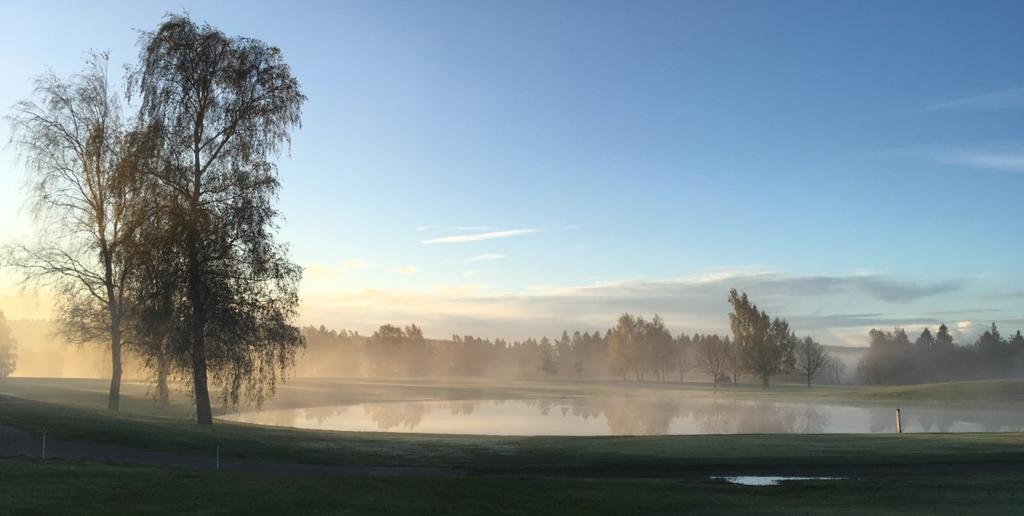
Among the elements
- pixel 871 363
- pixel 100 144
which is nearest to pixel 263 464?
pixel 100 144

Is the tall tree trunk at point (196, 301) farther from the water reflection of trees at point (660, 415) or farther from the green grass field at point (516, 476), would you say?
the water reflection of trees at point (660, 415)

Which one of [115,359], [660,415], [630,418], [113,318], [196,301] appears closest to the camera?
[196,301]

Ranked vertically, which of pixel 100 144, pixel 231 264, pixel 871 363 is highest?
pixel 100 144

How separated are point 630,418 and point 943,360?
127661mm

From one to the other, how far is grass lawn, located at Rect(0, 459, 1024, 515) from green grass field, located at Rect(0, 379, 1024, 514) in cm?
4

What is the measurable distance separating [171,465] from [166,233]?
11.3 meters

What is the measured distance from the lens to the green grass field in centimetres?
1425

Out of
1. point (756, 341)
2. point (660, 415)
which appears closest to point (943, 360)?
point (756, 341)

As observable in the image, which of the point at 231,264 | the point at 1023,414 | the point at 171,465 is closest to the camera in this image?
the point at 171,465

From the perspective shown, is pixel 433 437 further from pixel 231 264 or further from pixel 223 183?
pixel 223 183

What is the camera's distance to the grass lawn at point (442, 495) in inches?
531

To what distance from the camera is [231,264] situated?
1092 inches

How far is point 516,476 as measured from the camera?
19422mm

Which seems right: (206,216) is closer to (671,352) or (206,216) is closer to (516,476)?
(516,476)
